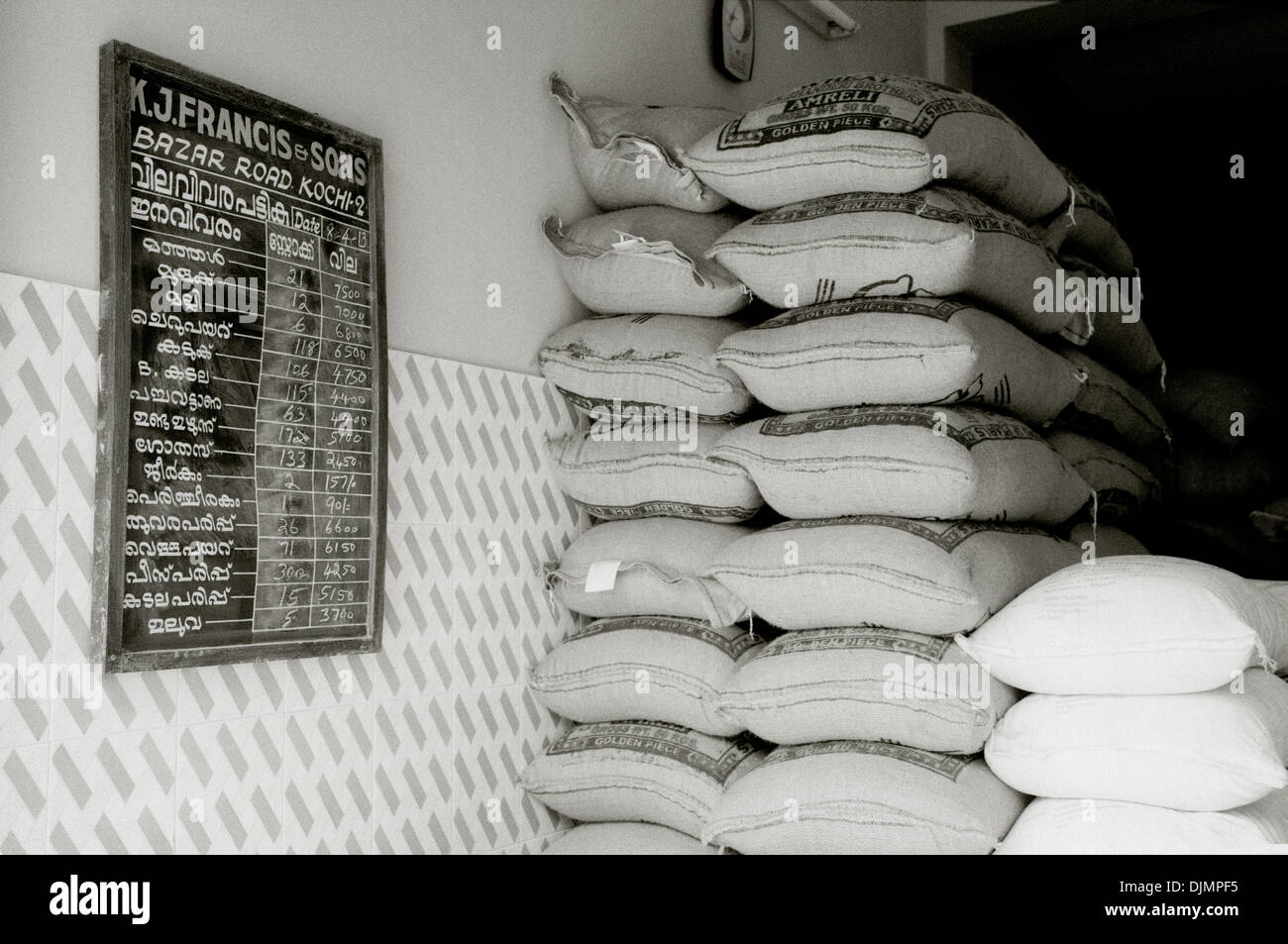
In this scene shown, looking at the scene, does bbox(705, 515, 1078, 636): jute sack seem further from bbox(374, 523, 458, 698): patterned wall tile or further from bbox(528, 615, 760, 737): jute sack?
bbox(374, 523, 458, 698): patterned wall tile

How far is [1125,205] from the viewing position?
4191 mm

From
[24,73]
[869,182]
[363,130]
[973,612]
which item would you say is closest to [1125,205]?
[869,182]

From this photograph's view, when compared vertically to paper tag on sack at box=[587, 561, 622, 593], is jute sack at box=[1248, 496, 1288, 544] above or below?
above

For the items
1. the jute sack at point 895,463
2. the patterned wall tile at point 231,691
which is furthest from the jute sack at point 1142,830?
the patterned wall tile at point 231,691

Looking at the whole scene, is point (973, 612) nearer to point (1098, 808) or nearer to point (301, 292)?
point (1098, 808)

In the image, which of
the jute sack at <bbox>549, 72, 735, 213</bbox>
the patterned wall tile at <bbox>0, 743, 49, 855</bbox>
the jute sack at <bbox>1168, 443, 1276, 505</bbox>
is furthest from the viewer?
the jute sack at <bbox>1168, 443, 1276, 505</bbox>

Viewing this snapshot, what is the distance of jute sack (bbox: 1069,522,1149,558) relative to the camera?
2480mm

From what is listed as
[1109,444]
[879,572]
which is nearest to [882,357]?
[879,572]

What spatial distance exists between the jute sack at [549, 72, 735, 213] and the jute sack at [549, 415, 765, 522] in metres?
0.45

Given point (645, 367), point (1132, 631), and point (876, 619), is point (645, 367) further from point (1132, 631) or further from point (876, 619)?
point (1132, 631)

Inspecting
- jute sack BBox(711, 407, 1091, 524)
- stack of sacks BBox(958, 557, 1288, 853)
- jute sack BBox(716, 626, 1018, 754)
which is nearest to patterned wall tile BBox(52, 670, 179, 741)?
jute sack BBox(716, 626, 1018, 754)

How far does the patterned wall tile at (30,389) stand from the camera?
1.46 metres

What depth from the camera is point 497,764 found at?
222 cm
